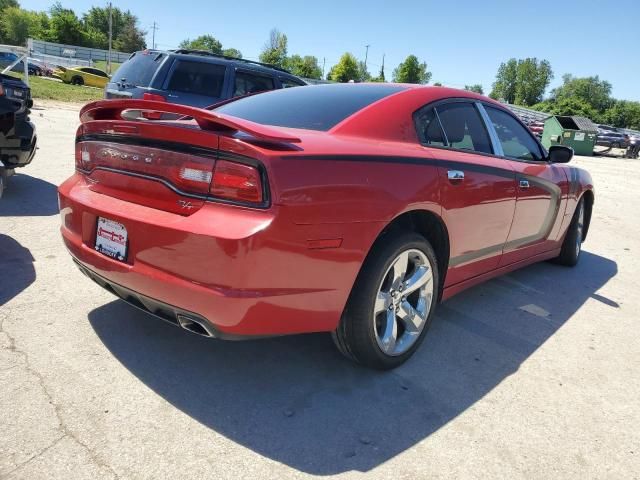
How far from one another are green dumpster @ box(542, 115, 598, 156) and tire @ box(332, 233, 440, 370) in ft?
87.1

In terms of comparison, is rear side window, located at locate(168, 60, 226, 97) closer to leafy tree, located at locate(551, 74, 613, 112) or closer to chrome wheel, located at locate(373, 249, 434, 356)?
chrome wheel, located at locate(373, 249, 434, 356)

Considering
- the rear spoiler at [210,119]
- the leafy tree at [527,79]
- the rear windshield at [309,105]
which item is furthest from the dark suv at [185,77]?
the leafy tree at [527,79]

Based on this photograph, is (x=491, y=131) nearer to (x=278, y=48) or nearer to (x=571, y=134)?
(x=571, y=134)

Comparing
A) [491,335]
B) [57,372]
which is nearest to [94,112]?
[57,372]

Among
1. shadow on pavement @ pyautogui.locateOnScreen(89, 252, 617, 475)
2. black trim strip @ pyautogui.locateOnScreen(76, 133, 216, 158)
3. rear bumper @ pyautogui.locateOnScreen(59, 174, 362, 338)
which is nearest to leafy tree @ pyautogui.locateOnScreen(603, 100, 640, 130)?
shadow on pavement @ pyautogui.locateOnScreen(89, 252, 617, 475)

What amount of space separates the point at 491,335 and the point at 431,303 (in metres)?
0.69

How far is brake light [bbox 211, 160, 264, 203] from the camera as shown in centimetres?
201

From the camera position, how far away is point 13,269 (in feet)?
11.5

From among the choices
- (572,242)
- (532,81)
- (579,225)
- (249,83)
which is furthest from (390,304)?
(532,81)

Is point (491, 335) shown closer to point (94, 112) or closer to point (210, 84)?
point (94, 112)

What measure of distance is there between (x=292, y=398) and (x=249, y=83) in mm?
6669

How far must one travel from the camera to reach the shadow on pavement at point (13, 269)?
3194mm

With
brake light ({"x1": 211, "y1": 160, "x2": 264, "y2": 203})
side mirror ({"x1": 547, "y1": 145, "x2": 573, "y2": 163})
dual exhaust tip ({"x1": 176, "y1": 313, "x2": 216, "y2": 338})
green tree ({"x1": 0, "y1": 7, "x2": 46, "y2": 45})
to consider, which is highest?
green tree ({"x1": 0, "y1": 7, "x2": 46, "y2": 45})

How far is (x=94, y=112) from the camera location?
2.61m
